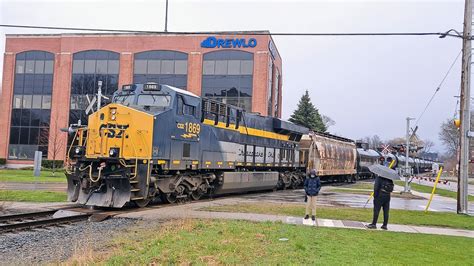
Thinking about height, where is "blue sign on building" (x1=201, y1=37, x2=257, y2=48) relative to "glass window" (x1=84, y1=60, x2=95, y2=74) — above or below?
above

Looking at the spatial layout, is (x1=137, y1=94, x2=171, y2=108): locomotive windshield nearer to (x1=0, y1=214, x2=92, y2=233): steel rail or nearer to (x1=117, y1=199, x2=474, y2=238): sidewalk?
(x1=117, y1=199, x2=474, y2=238): sidewalk

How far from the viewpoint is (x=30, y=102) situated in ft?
173

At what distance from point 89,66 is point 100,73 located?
160 cm

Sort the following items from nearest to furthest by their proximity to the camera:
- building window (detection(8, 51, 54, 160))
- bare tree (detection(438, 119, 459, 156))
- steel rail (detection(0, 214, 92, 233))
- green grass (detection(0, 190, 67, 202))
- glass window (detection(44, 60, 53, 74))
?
steel rail (detection(0, 214, 92, 233)) → green grass (detection(0, 190, 67, 202)) → building window (detection(8, 51, 54, 160)) → glass window (detection(44, 60, 53, 74)) → bare tree (detection(438, 119, 459, 156))

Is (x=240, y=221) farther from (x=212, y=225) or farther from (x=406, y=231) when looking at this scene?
(x=406, y=231)

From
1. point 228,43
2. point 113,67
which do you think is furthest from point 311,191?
point 113,67

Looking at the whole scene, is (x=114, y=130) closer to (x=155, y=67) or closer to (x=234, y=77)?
(x=234, y=77)

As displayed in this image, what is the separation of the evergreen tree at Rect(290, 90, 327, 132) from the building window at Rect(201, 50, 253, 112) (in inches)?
528

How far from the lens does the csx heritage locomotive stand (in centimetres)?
1386

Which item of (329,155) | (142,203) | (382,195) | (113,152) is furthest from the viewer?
(329,155)

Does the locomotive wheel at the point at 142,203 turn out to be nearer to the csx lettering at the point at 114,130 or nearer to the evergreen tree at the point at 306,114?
the csx lettering at the point at 114,130

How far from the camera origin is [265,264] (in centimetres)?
714

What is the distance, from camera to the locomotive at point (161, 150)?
45.5ft

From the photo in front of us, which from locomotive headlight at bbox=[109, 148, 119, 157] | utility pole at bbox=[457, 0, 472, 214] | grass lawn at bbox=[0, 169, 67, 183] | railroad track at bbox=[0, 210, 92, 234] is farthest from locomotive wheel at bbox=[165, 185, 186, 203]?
grass lawn at bbox=[0, 169, 67, 183]
